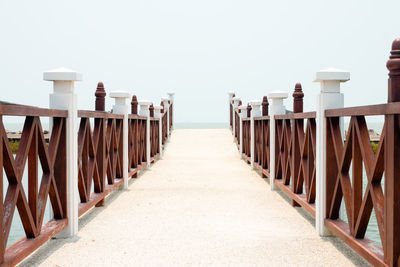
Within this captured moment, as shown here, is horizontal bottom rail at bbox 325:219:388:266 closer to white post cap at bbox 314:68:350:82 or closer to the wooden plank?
white post cap at bbox 314:68:350:82

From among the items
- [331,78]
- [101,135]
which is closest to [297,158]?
[331,78]

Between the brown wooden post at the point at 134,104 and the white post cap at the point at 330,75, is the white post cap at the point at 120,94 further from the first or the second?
the white post cap at the point at 330,75

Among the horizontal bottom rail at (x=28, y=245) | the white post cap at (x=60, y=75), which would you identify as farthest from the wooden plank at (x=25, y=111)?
the horizontal bottom rail at (x=28, y=245)

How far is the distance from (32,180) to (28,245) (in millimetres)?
525

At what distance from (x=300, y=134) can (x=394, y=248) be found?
8.73ft

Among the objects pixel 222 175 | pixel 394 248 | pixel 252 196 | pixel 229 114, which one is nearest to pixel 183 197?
pixel 252 196

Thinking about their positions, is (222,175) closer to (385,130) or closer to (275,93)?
(275,93)

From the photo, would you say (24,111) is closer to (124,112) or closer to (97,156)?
(97,156)

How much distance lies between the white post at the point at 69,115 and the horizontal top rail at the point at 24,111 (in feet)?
0.82

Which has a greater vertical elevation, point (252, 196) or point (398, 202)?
point (398, 202)

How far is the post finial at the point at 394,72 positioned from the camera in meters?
2.71

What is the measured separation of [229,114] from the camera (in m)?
19.4

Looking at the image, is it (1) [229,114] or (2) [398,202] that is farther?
(1) [229,114]

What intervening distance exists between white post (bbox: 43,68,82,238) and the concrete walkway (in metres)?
0.28
